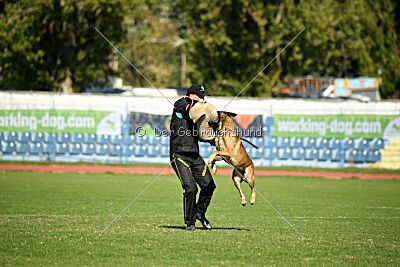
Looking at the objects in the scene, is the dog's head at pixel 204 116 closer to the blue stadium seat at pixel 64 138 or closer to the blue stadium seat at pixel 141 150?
the blue stadium seat at pixel 141 150

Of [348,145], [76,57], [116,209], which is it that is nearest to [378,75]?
[348,145]

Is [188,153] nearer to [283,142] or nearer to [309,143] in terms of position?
[283,142]

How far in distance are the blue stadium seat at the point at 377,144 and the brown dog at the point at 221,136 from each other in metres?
22.5

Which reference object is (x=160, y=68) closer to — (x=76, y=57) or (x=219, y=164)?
(x=76, y=57)

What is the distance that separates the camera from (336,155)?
109 ft

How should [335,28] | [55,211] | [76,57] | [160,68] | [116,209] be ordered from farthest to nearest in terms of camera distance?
[160,68] → [335,28] → [76,57] → [116,209] → [55,211]

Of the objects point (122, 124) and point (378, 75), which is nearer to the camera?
point (122, 124)

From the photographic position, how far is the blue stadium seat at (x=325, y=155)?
109 ft

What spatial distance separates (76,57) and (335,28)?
2197cm

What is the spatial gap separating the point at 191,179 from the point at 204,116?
1.24 m

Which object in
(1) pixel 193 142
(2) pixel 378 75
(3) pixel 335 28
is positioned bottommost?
(1) pixel 193 142

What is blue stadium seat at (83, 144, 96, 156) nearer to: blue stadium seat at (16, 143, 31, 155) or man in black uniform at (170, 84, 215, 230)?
blue stadium seat at (16, 143, 31, 155)

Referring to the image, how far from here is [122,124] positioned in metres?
32.2

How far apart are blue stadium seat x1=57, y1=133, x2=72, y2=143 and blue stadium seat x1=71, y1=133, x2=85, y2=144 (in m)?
0.20
